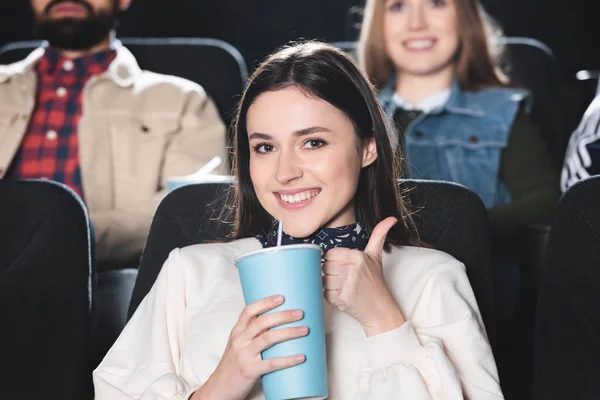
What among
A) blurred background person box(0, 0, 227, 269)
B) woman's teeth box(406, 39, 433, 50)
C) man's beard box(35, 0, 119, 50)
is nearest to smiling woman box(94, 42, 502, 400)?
blurred background person box(0, 0, 227, 269)

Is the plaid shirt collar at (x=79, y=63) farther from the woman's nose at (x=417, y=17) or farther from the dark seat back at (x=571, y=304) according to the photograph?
the dark seat back at (x=571, y=304)

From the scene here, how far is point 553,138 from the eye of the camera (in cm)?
290

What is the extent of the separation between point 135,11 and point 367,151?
7.03ft

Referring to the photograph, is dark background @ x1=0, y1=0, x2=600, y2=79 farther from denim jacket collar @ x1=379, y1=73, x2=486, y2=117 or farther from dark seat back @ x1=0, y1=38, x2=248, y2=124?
denim jacket collar @ x1=379, y1=73, x2=486, y2=117

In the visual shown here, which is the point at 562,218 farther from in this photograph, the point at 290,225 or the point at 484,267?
the point at 290,225

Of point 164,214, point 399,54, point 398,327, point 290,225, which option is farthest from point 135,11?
point 398,327

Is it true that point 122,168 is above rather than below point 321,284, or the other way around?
below

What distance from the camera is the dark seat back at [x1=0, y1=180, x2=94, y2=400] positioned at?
1.64 meters

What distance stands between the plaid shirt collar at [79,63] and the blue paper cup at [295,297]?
194cm

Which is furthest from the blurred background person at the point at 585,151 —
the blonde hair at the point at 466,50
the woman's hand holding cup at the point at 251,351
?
the woman's hand holding cup at the point at 251,351

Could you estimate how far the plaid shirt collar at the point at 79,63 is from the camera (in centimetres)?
306

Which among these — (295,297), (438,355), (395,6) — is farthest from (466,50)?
(295,297)

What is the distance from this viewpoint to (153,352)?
154 centimetres

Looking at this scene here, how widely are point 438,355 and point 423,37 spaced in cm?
175
